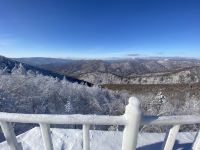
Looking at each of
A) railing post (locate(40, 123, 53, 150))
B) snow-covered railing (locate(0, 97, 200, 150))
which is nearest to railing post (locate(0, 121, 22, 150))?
snow-covered railing (locate(0, 97, 200, 150))

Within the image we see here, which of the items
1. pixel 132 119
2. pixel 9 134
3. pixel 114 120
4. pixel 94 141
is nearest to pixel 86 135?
pixel 114 120

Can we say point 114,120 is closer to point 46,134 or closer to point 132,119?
point 132,119

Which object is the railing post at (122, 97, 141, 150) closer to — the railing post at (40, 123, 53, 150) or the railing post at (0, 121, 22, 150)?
the railing post at (40, 123, 53, 150)

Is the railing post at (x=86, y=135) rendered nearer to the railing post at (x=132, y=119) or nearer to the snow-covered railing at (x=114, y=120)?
the snow-covered railing at (x=114, y=120)

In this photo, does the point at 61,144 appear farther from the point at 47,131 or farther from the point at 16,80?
the point at 16,80

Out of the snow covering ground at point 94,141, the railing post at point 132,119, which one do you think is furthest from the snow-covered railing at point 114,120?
the snow covering ground at point 94,141

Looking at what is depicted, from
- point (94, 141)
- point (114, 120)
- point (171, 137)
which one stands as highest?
point (114, 120)

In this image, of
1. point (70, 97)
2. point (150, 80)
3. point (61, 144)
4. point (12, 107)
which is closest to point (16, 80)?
point (12, 107)

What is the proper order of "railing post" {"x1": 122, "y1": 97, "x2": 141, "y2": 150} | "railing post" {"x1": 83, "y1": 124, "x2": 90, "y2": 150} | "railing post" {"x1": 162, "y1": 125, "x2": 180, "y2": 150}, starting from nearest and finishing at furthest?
"railing post" {"x1": 122, "y1": 97, "x2": 141, "y2": 150}, "railing post" {"x1": 83, "y1": 124, "x2": 90, "y2": 150}, "railing post" {"x1": 162, "y1": 125, "x2": 180, "y2": 150}
